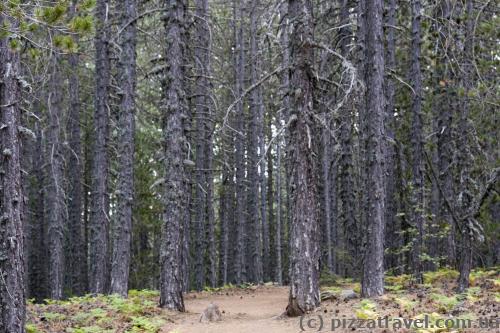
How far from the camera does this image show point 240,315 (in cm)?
1238

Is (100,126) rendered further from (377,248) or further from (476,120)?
(476,120)

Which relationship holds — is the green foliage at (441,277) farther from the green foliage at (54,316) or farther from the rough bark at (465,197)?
the green foliage at (54,316)

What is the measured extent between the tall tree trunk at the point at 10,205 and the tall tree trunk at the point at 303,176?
217 inches

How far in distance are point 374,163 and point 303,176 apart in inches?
68.4

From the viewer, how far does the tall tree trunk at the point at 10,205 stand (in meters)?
7.84

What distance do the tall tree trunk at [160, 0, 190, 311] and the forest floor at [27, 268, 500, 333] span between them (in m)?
0.66

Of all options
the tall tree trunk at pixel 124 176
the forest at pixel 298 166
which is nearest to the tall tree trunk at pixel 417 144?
the forest at pixel 298 166

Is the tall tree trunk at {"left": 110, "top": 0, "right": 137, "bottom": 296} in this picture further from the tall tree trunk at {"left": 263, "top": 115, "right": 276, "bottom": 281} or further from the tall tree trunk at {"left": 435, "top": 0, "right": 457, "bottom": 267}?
the tall tree trunk at {"left": 263, "top": 115, "right": 276, "bottom": 281}

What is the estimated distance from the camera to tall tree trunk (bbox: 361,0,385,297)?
1153cm

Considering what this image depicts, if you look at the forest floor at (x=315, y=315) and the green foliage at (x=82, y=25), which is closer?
the green foliage at (x=82, y=25)

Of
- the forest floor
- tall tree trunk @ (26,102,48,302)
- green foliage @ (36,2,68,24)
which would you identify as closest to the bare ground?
the forest floor

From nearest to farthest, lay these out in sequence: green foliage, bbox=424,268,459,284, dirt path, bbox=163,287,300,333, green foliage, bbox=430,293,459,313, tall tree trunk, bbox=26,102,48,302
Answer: green foliage, bbox=430,293,459,313 < dirt path, bbox=163,287,300,333 < green foliage, bbox=424,268,459,284 < tall tree trunk, bbox=26,102,48,302

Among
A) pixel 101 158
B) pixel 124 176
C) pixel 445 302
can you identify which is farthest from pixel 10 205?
pixel 101 158

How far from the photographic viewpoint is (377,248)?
454 inches
